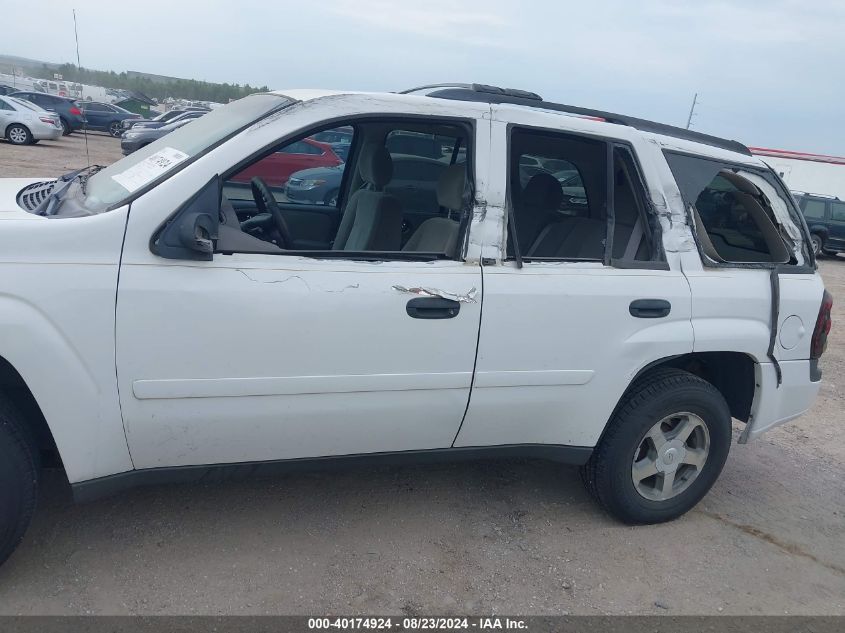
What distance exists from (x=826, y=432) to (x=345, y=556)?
149 inches

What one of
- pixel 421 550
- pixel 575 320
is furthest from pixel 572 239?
pixel 421 550

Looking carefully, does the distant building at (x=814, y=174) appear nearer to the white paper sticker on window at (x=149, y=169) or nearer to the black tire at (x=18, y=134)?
the black tire at (x=18, y=134)

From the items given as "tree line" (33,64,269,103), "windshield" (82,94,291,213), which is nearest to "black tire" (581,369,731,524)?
"windshield" (82,94,291,213)

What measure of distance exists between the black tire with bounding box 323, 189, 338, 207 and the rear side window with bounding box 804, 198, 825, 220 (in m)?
17.5

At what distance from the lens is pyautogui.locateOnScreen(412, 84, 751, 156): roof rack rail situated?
3.27m

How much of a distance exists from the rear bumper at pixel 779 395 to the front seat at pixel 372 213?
1953 mm

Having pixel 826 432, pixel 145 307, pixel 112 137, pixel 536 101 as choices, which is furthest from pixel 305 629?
pixel 112 137

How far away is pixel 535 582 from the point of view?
3143 mm

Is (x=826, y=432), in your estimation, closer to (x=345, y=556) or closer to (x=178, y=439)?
(x=345, y=556)

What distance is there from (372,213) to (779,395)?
7.45 feet

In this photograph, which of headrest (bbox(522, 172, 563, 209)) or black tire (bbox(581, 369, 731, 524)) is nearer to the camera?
black tire (bbox(581, 369, 731, 524))

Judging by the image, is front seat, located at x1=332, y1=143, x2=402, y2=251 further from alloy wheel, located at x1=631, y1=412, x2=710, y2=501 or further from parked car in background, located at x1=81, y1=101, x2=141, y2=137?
parked car in background, located at x1=81, y1=101, x2=141, y2=137

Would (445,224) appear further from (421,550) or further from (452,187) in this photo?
(421,550)

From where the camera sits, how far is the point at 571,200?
409cm
